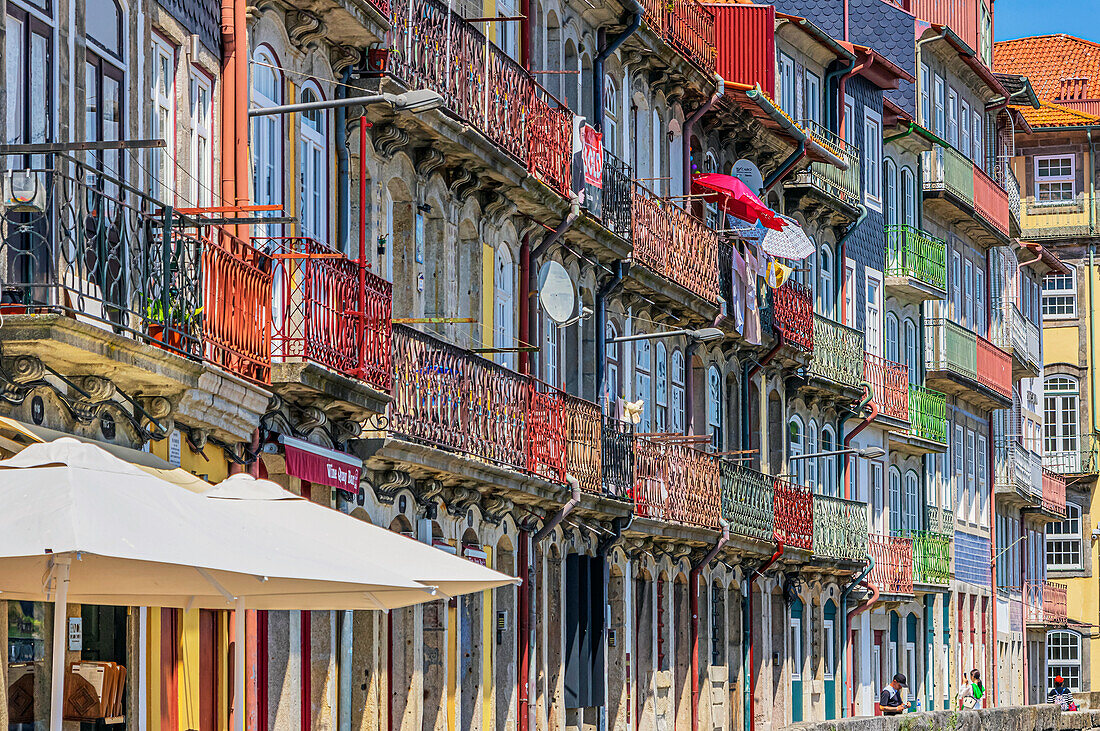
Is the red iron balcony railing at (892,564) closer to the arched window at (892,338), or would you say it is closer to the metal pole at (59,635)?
the arched window at (892,338)

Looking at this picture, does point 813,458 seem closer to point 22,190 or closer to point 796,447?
point 796,447

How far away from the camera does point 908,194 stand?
156 ft

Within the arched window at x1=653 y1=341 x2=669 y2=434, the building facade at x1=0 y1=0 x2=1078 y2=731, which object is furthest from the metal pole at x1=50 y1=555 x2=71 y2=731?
the arched window at x1=653 y1=341 x2=669 y2=434

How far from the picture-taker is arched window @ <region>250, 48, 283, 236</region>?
20078mm

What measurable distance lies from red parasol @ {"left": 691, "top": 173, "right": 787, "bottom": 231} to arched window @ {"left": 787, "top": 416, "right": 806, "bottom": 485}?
229 inches

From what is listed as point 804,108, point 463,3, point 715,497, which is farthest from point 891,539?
point 463,3

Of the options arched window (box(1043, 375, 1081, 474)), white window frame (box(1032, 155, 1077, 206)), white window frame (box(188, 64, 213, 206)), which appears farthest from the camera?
white window frame (box(1032, 155, 1077, 206))

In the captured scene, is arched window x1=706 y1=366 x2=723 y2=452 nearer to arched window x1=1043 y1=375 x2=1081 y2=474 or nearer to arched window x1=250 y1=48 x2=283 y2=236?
arched window x1=250 y1=48 x2=283 y2=236

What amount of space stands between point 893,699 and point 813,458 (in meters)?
4.27

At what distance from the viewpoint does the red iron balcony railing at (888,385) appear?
44219mm

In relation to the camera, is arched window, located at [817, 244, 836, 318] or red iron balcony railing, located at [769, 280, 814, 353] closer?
red iron balcony railing, located at [769, 280, 814, 353]

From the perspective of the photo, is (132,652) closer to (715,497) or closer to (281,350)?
(281,350)

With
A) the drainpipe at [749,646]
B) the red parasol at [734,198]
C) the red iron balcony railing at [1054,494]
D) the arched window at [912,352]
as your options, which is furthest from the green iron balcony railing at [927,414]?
the red parasol at [734,198]

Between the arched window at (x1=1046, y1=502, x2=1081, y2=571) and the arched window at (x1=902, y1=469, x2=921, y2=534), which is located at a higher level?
the arched window at (x1=902, y1=469, x2=921, y2=534)
